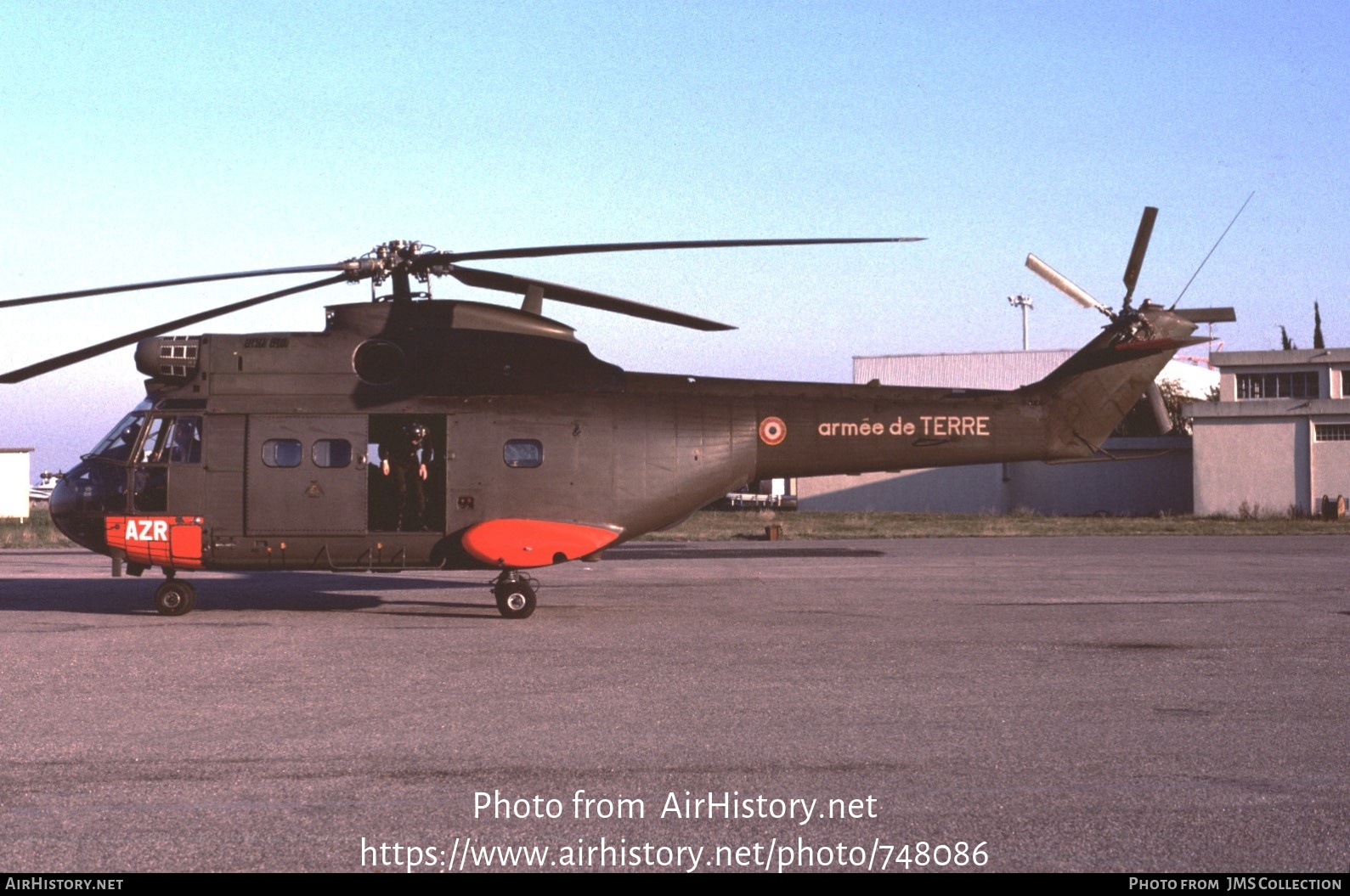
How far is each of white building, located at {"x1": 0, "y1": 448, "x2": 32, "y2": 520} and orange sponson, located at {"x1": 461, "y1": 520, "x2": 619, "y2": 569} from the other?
6801 centimetres

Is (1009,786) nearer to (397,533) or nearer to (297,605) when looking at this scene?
(397,533)

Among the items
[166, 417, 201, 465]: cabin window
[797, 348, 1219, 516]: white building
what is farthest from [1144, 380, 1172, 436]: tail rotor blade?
[797, 348, 1219, 516]: white building

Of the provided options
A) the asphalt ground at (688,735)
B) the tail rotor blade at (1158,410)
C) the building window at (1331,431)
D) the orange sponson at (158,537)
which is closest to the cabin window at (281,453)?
the orange sponson at (158,537)

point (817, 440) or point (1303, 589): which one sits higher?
point (817, 440)

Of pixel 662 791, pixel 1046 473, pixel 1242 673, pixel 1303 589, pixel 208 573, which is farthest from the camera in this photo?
pixel 1046 473

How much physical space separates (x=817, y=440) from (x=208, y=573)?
1396 centimetres

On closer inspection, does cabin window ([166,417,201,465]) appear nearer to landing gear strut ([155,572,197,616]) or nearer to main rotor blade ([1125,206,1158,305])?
landing gear strut ([155,572,197,616])

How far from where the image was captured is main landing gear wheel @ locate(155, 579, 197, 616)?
665 inches

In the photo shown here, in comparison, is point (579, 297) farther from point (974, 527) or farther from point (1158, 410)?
point (974, 527)

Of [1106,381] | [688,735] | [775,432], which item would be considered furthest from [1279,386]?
[688,735]

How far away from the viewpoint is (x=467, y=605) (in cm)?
1852

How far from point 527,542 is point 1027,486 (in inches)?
2166

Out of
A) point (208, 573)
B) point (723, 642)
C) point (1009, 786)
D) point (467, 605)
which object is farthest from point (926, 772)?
point (208, 573)

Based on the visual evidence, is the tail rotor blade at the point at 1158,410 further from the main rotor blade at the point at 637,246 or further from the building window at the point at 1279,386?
the building window at the point at 1279,386
